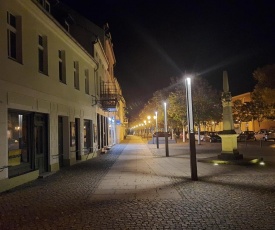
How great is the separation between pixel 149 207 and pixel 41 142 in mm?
7629

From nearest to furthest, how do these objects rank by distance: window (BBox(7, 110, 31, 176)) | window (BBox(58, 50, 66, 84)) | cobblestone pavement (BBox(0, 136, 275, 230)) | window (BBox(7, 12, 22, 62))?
cobblestone pavement (BBox(0, 136, 275, 230)) → window (BBox(7, 110, 31, 176)) → window (BBox(7, 12, 22, 62)) → window (BBox(58, 50, 66, 84))

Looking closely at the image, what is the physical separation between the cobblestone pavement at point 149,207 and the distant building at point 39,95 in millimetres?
1709

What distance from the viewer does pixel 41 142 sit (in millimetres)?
13922

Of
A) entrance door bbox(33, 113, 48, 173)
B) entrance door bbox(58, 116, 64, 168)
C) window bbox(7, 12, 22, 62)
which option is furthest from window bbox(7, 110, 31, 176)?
entrance door bbox(58, 116, 64, 168)

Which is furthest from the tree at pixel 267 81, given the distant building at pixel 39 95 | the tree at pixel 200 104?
the distant building at pixel 39 95

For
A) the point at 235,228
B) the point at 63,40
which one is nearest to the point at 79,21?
the point at 63,40

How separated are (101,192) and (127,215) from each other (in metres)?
2.85

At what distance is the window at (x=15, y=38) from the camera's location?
11578mm

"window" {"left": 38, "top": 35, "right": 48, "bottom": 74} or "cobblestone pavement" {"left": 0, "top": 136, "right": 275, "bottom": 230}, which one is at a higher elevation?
"window" {"left": 38, "top": 35, "right": 48, "bottom": 74}

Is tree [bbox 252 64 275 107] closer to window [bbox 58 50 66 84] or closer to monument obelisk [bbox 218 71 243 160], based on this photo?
monument obelisk [bbox 218 71 243 160]

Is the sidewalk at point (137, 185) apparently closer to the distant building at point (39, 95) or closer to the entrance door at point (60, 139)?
the distant building at point (39, 95)

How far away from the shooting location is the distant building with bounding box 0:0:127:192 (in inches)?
429

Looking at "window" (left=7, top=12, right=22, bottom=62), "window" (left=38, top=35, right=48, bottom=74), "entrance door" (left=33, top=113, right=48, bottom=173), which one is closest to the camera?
"window" (left=7, top=12, right=22, bottom=62)

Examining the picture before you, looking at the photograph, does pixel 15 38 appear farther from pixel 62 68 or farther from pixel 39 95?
pixel 62 68
